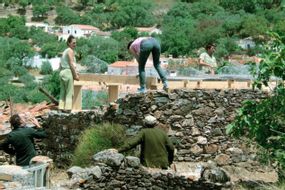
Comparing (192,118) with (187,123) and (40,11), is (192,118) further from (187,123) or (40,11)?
(40,11)

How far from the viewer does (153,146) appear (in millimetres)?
10266


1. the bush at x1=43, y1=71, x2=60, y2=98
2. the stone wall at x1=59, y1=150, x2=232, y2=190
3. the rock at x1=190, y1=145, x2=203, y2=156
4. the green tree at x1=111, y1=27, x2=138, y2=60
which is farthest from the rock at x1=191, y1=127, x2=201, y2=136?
the green tree at x1=111, y1=27, x2=138, y2=60

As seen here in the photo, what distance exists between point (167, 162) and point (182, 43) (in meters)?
121

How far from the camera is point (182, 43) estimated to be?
13138cm

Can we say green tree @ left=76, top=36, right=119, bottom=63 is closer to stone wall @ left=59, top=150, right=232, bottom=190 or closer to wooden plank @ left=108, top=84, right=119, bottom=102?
wooden plank @ left=108, top=84, right=119, bottom=102

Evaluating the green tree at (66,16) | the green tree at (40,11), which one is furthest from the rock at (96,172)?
the green tree at (40,11)

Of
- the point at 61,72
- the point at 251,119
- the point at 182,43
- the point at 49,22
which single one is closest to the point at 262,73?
the point at 251,119

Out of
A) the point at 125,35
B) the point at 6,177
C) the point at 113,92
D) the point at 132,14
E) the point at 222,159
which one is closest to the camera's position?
the point at 6,177

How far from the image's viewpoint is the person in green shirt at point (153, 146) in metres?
10.2

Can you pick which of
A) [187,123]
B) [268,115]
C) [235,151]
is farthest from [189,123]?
[268,115]

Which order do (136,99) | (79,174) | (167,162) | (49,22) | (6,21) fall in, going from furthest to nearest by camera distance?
(49,22) → (6,21) → (136,99) → (167,162) → (79,174)

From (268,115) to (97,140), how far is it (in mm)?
3110

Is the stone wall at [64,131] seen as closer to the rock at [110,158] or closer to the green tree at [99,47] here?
the rock at [110,158]

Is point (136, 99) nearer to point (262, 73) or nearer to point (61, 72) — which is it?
point (61, 72)
